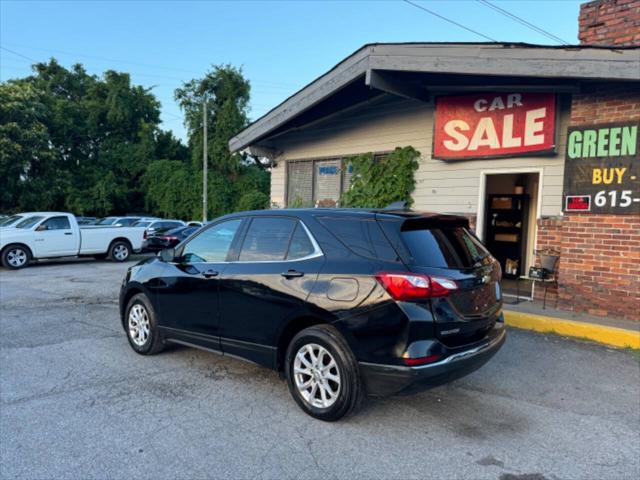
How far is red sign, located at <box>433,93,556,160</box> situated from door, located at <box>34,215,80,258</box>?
37.2ft

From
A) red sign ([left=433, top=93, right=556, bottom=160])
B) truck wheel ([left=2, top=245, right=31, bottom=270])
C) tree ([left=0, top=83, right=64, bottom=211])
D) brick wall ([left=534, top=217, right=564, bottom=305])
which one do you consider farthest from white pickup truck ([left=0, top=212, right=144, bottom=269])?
tree ([left=0, top=83, right=64, bottom=211])

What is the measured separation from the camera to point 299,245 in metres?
4.07

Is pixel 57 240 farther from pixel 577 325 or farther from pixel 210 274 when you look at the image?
pixel 577 325

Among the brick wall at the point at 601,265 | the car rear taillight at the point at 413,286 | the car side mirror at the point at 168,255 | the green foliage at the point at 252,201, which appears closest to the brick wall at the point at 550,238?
the brick wall at the point at 601,265

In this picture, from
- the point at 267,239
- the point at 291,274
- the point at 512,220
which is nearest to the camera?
the point at 291,274

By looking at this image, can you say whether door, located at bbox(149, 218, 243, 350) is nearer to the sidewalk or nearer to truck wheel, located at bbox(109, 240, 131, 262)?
the sidewalk

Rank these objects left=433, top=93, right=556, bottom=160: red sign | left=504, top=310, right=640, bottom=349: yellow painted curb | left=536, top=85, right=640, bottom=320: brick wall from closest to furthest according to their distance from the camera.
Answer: left=504, top=310, right=640, bottom=349: yellow painted curb
left=536, top=85, right=640, bottom=320: brick wall
left=433, top=93, right=556, bottom=160: red sign

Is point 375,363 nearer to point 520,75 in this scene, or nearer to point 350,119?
point 520,75

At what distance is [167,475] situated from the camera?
2.94 meters

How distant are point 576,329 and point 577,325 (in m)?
0.06

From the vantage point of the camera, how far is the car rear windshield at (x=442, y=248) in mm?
3529

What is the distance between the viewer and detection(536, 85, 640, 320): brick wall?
20.9ft

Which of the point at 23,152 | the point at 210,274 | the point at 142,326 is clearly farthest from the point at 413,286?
the point at 23,152

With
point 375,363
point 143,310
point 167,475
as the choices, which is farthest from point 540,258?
point 167,475
